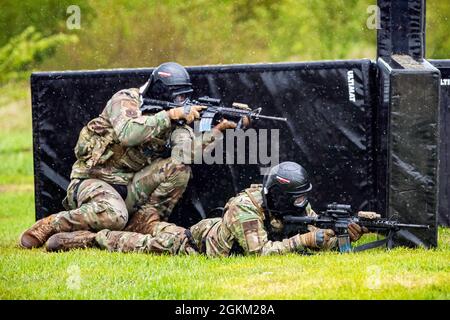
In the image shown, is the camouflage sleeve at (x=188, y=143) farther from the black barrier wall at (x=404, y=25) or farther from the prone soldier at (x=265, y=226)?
the black barrier wall at (x=404, y=25)

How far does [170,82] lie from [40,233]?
1971 mm

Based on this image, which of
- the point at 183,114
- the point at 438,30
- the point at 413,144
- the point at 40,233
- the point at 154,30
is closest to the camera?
the point at 413,144

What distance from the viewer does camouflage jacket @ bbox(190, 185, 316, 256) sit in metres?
8.68

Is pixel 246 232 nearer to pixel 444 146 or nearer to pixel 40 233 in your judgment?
pixel 40 233

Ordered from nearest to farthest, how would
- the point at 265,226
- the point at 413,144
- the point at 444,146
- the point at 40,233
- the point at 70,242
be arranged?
the point at 413,144 → the point at 265,226 → the point at 70,242 → the point at 40,233 → the point at 444,146

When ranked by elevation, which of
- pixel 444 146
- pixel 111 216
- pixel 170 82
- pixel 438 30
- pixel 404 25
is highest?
pixel 404 25

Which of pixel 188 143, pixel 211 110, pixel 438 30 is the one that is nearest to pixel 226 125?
pixel 211 110

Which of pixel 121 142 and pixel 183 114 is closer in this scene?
pixel 183 114

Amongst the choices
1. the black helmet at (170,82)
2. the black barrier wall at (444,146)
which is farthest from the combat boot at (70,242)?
the black barrier wall at (444,146)

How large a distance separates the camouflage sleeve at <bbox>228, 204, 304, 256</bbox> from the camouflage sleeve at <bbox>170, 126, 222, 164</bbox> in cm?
132

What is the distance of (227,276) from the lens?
313 inches

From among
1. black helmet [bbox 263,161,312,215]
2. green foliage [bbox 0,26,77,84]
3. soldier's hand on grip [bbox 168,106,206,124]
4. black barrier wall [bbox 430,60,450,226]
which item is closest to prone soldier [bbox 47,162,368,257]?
black helmet [bbox 263,161,312,215]

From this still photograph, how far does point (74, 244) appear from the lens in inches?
382
